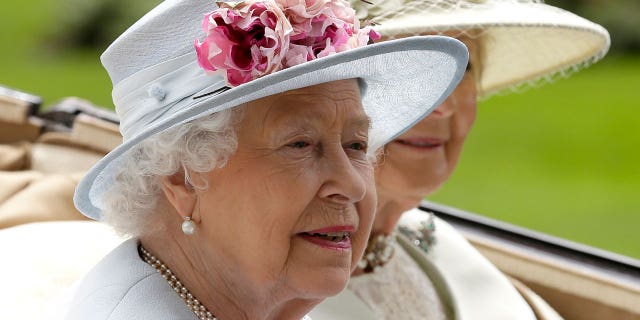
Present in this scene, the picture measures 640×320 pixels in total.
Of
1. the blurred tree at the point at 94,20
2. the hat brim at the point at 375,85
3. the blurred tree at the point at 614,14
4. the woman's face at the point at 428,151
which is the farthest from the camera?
the blurred tree at the point at 94,20

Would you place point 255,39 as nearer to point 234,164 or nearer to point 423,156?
point 234,164

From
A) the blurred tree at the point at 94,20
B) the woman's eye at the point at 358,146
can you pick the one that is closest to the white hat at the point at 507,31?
the woman's eye at the point at 358,146

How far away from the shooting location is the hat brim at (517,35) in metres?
2.52

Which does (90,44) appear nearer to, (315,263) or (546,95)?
(546,95)

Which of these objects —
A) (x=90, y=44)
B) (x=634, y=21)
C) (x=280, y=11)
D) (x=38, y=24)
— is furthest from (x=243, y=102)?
(x=38, y=24)

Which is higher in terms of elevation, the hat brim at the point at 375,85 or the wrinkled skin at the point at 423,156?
the hat brim at the point at 375,85

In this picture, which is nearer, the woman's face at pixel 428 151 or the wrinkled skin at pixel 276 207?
the wrinkled skin at pixel 276 207

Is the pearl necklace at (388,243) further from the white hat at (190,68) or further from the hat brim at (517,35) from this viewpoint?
the white hat at (190,68)

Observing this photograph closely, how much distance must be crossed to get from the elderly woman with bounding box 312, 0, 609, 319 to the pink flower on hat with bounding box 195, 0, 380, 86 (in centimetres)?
74

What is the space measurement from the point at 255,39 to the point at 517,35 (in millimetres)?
1282

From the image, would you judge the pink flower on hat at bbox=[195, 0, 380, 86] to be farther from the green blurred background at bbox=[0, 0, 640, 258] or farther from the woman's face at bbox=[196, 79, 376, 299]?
the green blurred background at bbox=[0, 0, 640, 258]

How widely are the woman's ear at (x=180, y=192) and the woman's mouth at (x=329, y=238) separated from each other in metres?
0.18

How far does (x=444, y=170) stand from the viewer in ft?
8.88

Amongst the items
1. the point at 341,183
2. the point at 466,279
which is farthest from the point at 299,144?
the point at 466,279
